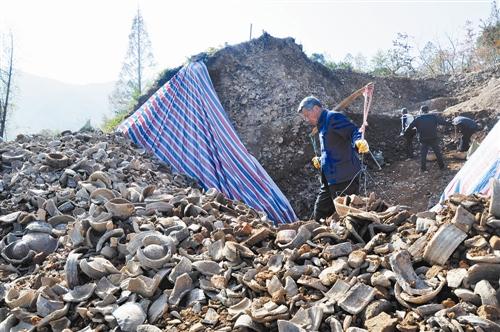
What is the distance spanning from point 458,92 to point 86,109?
106810 mm

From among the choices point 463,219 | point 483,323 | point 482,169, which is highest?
point 482,169

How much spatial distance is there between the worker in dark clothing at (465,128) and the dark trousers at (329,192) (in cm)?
496

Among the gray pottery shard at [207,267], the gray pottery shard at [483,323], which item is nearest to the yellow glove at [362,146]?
the gray pottery shard at [207,267]

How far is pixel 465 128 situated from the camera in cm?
792

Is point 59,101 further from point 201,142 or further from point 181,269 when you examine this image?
point 181,269

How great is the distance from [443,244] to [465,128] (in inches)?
265

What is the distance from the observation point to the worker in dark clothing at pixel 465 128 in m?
7.83

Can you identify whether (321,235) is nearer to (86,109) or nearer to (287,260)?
(287,260)

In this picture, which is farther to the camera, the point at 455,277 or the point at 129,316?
→ the point at 129,316

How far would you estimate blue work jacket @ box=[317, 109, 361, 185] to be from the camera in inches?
148

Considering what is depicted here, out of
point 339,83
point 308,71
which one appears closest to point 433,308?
point 308,71

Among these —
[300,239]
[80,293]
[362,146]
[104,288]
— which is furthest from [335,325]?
[362,146]

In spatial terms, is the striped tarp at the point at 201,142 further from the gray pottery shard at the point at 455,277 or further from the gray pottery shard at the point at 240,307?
the gray pottery shard at the point at 455,277

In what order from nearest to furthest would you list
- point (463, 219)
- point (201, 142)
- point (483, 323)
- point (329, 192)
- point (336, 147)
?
point (483, 323)
point (463, 219)
point (336, 147)
point (329, 192)
point (201, 142)
